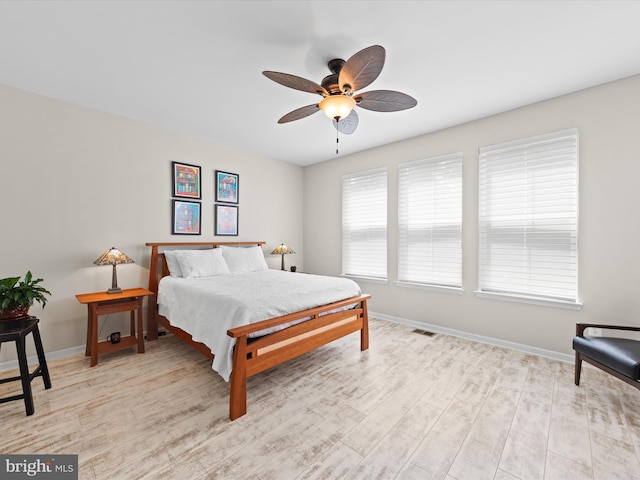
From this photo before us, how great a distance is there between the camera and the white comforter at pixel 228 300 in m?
2.10

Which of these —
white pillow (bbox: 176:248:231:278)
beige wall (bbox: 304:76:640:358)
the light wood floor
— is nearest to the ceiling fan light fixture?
beige wall (bbox: 304:76:640:358)

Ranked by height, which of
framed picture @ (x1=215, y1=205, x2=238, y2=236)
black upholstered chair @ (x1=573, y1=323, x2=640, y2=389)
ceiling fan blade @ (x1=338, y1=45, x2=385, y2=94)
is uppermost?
ceiling fan blade @ (x1=338, y1=45, x2=385, y2=94)

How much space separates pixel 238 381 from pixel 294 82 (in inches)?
83.8

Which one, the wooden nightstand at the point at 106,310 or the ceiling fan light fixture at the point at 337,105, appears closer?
the ceiling fan light fixture at the point at 337,105

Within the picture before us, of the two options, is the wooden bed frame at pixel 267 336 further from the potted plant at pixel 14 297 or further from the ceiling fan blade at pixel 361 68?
the ceiling fan blade at pixel 361 68

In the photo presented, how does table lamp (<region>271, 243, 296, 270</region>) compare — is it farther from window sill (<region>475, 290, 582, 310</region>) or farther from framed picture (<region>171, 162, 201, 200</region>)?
window sill (<region>475, 290, 582, 310</region>)

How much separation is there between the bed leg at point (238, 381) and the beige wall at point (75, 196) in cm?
222

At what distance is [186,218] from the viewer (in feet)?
12.5

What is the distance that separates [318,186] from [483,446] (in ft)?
14.2

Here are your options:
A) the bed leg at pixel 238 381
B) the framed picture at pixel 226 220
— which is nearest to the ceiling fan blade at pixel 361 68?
the bed leg at pixel 238 381

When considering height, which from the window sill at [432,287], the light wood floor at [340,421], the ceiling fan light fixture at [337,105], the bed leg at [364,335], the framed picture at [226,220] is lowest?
the light wood floor at [340,421]

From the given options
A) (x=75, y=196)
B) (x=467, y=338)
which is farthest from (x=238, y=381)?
(x=467, y=338)

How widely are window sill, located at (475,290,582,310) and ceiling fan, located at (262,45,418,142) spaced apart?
2.38 metres

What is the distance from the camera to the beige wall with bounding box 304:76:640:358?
98.4 inches
